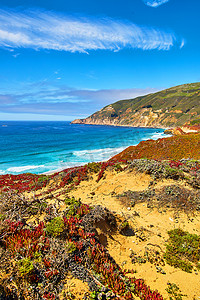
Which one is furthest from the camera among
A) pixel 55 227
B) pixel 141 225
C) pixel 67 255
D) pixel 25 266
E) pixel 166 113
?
pixel 166 113

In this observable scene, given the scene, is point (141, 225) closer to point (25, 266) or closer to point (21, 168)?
point (25, 266)

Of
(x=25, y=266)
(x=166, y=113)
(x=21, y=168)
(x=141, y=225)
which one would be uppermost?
(x=166, y=113)

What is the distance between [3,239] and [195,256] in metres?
6.03

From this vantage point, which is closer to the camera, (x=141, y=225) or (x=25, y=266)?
(x=25, y=266)

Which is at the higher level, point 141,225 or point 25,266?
point 25,266

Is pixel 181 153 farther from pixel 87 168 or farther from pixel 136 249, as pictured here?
pixel 136 249

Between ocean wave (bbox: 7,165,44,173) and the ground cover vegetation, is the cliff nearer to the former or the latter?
ocean wave (bbox: 7,165,44,173)

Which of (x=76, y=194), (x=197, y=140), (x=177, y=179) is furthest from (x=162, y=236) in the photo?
(x=197, y=140)

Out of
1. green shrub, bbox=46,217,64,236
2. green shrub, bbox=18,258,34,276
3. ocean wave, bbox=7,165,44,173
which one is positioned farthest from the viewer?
ocean wave, bbox=7,165,44,173

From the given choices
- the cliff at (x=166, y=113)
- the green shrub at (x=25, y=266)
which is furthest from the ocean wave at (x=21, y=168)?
the cliff at (x=166, y=113)

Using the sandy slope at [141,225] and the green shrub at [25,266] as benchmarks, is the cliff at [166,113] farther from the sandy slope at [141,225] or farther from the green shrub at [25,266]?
the green shrub at [25,266]

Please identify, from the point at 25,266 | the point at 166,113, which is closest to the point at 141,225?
the point at 25,266

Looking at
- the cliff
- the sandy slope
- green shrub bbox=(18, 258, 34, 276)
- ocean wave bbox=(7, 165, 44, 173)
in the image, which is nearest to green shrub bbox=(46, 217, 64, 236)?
green shrub bbox=(18, 258, 34, 276)

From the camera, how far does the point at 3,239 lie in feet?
12.5
